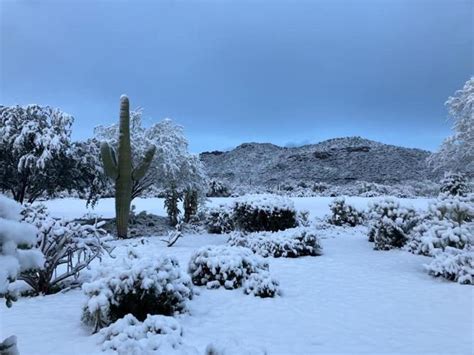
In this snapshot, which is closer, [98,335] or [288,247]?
[98,335]

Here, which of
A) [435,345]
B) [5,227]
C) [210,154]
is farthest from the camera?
[210,154]

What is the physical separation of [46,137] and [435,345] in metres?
12.4

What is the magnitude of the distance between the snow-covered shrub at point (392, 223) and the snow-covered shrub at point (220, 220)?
496cm

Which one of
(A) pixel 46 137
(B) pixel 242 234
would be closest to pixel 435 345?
(B) pixel 242 234

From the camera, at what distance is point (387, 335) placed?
466 cm

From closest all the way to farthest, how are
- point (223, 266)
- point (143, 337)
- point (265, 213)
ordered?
1. point (143, 337)
2. point (223, 266)
3. point (265, 213)

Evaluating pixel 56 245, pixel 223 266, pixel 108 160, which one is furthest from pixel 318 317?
pixel 108 160

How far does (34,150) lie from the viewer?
42.1 feet

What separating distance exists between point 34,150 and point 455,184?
1537 centimetres

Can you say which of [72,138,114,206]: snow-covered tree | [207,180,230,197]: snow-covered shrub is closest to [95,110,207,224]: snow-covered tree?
[72,138,114,206]: snow-covered tree

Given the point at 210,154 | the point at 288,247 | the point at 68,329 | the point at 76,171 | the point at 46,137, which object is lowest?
the point at 68,329

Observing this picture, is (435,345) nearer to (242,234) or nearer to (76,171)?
(242,234)

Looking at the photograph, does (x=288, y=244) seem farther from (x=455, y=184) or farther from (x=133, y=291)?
(x=455, y=184)

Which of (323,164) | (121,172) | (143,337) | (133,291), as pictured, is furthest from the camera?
(323,164)
